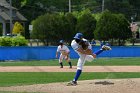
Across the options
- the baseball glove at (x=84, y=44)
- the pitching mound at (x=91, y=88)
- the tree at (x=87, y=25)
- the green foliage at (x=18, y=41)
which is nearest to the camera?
the pitching mound at (x=91, y=88)

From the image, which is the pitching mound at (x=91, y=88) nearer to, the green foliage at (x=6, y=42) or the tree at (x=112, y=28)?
the green foliage at (x=6, y=42)

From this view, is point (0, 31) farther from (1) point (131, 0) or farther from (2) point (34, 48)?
(1) point (131, 0)

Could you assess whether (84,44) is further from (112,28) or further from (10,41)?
(112,28)

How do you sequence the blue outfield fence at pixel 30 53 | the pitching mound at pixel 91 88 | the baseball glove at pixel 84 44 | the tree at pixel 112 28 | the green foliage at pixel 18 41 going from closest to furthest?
the pitching mound at pixel 91 88
the baseball glove at pixel 84 44
the blue outfield fence at pixel 30 53
the green foliage at pixel 18 41
the tree at pixel 112 28

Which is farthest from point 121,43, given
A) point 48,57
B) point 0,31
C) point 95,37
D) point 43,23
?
point 0,31

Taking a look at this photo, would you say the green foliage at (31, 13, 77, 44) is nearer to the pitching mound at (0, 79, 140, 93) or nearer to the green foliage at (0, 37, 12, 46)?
the green foliage at (0, 37, 12, 46)

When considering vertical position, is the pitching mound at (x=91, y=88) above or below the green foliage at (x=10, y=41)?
above

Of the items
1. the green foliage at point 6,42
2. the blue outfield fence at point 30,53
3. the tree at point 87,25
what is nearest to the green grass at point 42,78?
the blue outfield fence at point 30,53

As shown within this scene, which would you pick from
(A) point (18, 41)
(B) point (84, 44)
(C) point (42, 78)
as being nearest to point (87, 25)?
(A) point (18, 41)

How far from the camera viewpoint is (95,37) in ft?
190

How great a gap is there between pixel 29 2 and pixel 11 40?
58.0 metres

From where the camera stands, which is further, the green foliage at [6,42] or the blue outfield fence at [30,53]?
the green foliage at [6,42]

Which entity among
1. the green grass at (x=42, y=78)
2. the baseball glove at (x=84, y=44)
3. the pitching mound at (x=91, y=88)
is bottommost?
the green grass at (x=42, y=78)

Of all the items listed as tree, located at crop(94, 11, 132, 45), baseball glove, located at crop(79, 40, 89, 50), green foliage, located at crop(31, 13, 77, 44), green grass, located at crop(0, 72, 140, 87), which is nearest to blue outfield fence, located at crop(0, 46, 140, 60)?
tree, located at crop(94, 11, 132, 45)
